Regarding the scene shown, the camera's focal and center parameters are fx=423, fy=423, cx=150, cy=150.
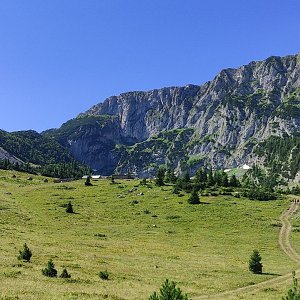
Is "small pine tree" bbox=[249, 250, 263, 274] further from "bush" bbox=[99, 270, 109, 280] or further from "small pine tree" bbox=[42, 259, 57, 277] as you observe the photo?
"small pine tree" bbox=[42, 259, 57, 277]

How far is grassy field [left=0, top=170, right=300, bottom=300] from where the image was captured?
40938 millimetres

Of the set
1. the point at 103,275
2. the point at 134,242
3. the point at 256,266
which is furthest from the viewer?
the point at 134,242

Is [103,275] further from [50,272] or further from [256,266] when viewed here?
[256,266]

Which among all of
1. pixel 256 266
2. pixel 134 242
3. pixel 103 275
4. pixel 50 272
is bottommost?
pixel 134 242

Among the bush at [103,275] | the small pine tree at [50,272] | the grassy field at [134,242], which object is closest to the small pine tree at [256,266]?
the grassy field at [134,242]

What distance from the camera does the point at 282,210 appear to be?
117 metres

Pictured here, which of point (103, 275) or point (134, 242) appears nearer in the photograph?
point (103, 275)

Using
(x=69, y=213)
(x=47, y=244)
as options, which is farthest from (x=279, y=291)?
(x=69, y=213)

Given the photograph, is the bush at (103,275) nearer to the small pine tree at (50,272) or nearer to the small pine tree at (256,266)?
the small pine tree at (50,272)

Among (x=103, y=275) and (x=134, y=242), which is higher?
(x=103, y=275)

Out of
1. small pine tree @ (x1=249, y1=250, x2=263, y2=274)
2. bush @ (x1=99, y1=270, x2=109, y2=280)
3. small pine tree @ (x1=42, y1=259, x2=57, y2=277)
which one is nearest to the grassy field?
bush @ (x1=99, y1=270, x2=109, y2=280)

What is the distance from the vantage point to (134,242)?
245ft

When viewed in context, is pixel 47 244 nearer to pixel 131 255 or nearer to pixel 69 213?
pixel 131 255

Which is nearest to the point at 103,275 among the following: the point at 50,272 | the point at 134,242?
the point at 50,272
